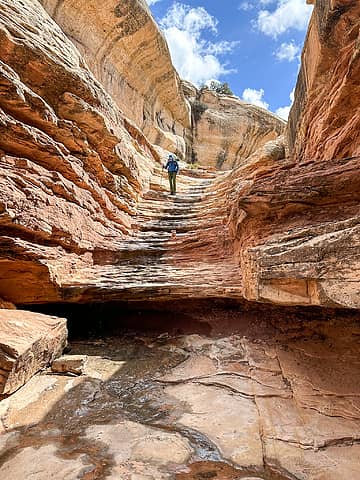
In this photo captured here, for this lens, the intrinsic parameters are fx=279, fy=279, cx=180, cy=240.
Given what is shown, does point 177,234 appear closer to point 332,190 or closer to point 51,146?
point 51,146

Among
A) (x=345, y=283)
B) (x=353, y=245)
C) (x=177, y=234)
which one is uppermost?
(x=177, y=234)

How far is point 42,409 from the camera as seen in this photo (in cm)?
399

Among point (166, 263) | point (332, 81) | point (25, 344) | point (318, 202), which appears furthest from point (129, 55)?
point (25, 344)

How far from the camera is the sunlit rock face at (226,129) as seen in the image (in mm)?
33247

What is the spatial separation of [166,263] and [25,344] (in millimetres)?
4201

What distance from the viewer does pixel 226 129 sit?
3350 cm

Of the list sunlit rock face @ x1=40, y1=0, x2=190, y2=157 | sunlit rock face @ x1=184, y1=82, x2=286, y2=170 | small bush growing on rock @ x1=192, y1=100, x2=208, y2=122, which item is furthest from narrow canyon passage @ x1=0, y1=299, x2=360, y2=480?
small bush growing on rock @ x1=192, y1=100, x2=208, y2=122

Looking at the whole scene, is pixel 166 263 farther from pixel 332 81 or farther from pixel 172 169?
pixel 172 169

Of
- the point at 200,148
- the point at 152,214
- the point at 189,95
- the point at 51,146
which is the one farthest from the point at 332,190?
the point at 189,95

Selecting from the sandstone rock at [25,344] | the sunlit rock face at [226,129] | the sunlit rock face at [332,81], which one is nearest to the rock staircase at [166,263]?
the sandstone rock at [25,344]

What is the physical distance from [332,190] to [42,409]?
5.85 meters

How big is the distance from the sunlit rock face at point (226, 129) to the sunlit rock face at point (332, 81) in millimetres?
24728

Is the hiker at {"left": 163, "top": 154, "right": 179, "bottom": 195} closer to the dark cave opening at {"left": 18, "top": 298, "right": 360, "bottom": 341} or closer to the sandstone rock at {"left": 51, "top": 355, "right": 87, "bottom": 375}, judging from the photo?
the dark cave opening at {"left": 18, "top": 298, "right": 360, "bottom": 341}

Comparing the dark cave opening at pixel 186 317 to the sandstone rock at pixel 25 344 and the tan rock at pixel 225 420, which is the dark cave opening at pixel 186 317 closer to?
the sandstone rock at pixel 25 344
